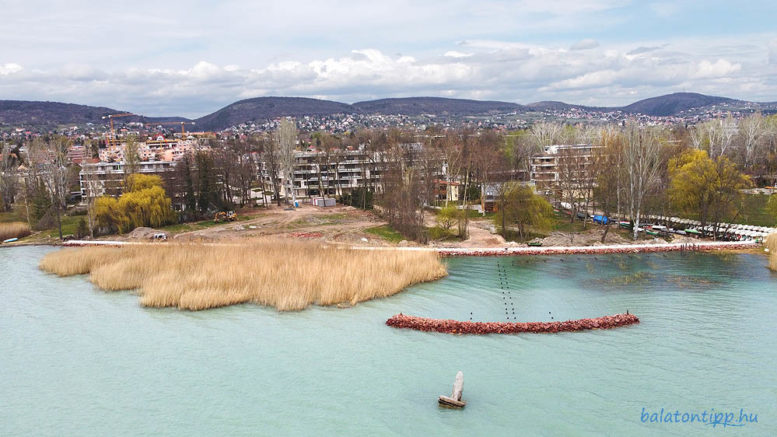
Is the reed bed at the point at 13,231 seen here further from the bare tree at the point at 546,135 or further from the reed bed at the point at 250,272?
the bare tree at the point at 546,135

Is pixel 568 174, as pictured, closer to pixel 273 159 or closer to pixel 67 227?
pixel 273 159

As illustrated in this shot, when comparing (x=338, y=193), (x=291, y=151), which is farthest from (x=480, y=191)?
(x=291, y=151)

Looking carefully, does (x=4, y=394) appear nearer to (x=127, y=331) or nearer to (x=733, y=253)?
(x=127, y=331)

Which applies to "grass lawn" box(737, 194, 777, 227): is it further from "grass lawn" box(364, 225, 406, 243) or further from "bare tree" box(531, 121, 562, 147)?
"bare tree" box(531, 121, 562, 147)

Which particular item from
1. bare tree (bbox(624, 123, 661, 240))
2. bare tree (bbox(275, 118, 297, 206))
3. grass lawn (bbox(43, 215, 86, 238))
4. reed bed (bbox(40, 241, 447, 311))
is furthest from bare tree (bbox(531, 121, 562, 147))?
grass lawn (bbox(43, 215, 86, 238))

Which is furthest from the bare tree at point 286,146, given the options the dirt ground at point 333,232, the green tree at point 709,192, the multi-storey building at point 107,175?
the green tree at point 709,192
